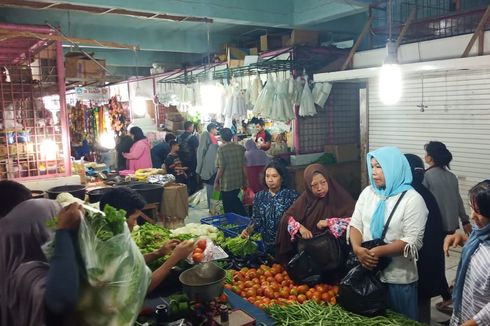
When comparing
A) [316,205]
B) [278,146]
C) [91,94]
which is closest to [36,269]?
[316,205]

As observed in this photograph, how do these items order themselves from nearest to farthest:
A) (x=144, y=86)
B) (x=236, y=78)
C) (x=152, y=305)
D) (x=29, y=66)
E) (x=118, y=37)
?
1. (x=152, y=305)
2. (x=29, y=66)
3. (x=118, y=37)
4. (x=236, y=78)
5. (x=144, y=86)

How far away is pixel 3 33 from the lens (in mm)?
4949

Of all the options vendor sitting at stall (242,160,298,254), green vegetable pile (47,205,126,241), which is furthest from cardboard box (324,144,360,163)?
green vegetable pile (47,205,126,241)

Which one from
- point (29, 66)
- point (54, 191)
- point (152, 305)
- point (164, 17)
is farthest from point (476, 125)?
point (29, 66)

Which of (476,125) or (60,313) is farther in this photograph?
(476,125)

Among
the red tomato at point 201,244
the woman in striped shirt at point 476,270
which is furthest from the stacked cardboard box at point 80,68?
the woman in striped shirt at point 476,270

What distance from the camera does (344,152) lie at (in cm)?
888

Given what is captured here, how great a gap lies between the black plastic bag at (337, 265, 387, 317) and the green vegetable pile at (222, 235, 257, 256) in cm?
143

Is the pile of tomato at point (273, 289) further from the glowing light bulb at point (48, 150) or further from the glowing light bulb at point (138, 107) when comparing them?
the glowing light bulb at point (138, 107)

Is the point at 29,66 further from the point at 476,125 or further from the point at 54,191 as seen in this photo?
the point at 476,125

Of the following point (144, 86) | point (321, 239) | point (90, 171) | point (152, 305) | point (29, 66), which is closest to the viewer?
point (152, 305)

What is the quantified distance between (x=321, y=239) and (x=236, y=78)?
6692mm

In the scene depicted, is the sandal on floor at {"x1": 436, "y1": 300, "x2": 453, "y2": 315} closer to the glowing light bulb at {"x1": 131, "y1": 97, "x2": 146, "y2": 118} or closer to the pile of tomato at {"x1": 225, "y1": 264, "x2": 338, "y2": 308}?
the pile of tomato at {"x1": 225, "y1": 264, "x2": 338, "y2": 308}

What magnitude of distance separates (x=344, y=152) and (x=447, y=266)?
360 centimetres
